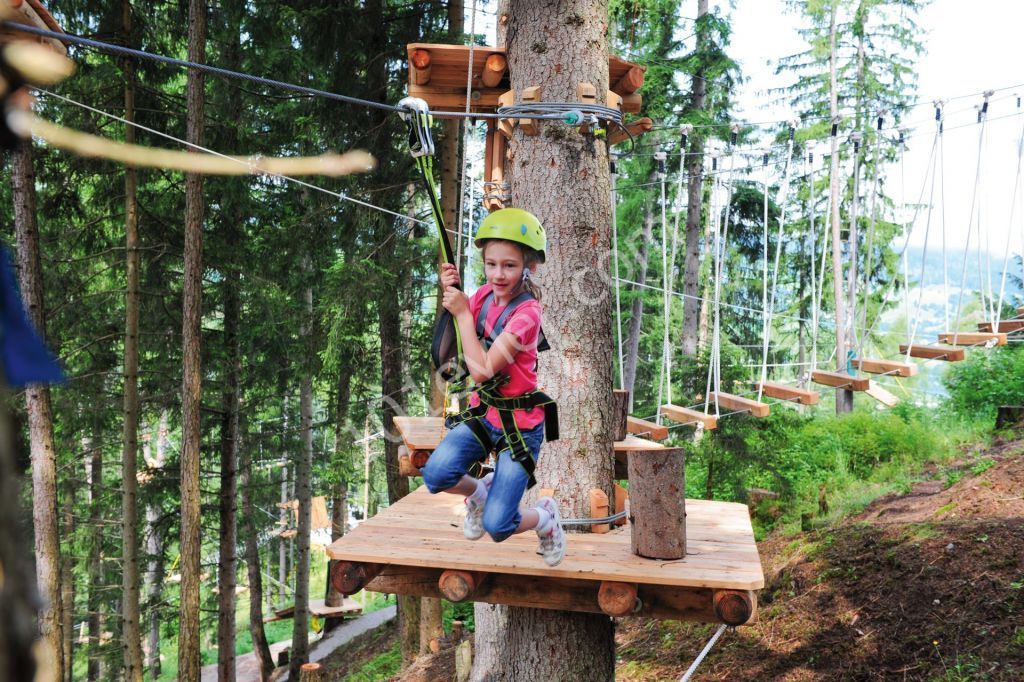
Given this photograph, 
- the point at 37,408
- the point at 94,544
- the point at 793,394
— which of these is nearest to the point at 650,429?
the point at 793,394

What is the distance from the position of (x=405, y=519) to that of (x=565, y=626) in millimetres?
817

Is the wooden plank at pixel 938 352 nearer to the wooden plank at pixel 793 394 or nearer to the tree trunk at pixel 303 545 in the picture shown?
the wooden plank at pixel 793 394

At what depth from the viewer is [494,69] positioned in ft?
12.8

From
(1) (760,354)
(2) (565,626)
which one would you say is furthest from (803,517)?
(1) (760,354)

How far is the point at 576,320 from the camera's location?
3.57 meters

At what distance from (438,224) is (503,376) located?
0.57m

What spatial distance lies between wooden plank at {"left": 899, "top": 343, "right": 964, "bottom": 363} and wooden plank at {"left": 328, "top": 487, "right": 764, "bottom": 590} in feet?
12.3

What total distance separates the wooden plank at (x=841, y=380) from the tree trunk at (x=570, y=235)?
3475 mm

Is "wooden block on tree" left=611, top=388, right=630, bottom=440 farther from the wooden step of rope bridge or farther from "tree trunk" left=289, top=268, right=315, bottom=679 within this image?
"tree trunk" left=289, top=268, right=315, bottom=679

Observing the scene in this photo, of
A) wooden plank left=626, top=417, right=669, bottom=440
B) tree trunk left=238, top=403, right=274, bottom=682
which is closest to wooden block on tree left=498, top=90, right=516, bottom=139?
wooden plank left=626, top=417, right=669, bottom=440

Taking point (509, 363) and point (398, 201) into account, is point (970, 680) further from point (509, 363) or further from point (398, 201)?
point (398, 201)

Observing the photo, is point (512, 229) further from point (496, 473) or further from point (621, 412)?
point (621, 412)

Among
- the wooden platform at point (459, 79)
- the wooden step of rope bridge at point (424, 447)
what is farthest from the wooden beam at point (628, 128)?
the wooden step of rope bridge at point (424, 447)

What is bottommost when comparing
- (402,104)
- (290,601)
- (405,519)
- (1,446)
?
(290,601)
